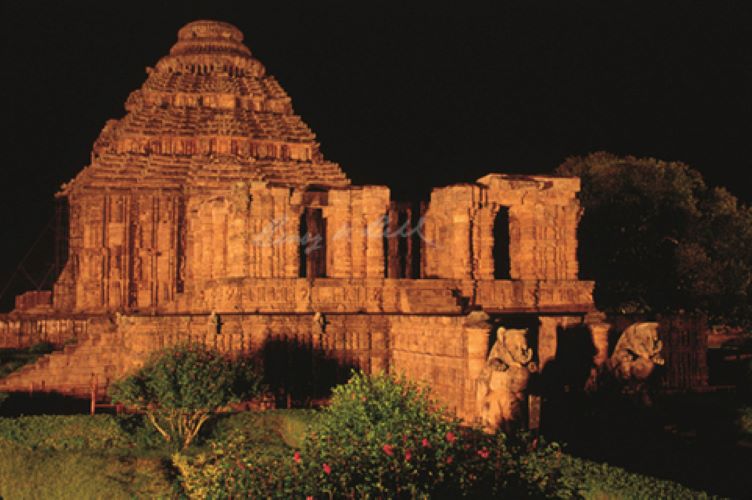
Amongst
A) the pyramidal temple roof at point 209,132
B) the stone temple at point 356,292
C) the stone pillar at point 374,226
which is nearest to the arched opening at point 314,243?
the stone temple at point 356,292

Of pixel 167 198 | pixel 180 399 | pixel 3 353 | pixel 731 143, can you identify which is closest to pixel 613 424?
pixel 180 399

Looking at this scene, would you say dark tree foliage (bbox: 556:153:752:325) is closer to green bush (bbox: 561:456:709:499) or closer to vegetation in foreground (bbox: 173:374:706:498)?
green bush (bbox: 561:456:709:499)

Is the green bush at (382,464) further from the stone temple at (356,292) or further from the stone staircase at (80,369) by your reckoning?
the stone staircase at (80,369)

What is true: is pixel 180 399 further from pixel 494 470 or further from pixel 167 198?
pixel 167 198

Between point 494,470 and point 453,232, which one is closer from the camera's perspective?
point 494,470

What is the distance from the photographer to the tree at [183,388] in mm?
18234

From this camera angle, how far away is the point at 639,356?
1797cm

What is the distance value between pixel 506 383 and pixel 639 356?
4.19 meters

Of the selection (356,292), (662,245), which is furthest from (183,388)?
(662,245)

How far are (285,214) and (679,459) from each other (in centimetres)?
1444

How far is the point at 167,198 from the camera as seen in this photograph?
4116 cm

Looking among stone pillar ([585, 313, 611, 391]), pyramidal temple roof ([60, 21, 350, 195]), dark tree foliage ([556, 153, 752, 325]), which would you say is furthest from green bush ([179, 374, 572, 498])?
pyramidal temple roof ([60, 21, 350, 195])

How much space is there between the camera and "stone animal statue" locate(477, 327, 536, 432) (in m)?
15.1

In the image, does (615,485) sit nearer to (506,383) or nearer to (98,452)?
(506,383)
